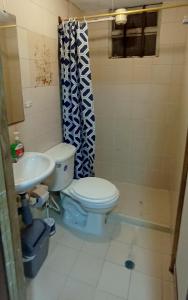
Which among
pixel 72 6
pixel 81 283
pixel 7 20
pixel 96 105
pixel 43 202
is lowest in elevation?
pixel 81 283

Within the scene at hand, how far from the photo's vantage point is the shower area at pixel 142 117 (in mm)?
2230

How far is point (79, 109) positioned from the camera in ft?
7.25

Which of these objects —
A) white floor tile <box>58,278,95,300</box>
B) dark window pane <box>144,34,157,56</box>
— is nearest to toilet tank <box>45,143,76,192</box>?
white floor tile <box>58,278,95,300</box>

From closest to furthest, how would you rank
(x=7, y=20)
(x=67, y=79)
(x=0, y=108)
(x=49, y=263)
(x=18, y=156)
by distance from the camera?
(x=0, y=108) → (x=7, y=20) → (x=18, y=156) → (x=49, y=263) → (x=67, y=79)

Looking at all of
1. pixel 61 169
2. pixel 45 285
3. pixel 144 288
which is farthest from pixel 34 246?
pixel 144 288

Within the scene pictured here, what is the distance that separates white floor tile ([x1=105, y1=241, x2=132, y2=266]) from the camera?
5.70ft

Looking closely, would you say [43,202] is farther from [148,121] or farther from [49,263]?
[148,121]

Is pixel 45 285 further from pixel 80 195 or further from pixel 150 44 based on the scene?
pixel 150 44

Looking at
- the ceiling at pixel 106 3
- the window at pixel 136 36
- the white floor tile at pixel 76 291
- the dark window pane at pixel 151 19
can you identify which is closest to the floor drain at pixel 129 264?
the white floor tile at pixel 76 291

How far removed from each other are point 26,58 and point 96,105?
1165 millimetres

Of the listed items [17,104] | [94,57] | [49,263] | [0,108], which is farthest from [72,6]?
[49,263]

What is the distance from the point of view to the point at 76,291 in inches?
58.5

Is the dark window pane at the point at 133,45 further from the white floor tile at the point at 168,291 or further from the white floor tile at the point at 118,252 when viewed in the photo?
the white floor tile at the point at 168,291

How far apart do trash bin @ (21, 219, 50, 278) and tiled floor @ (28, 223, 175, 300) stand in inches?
3.1
